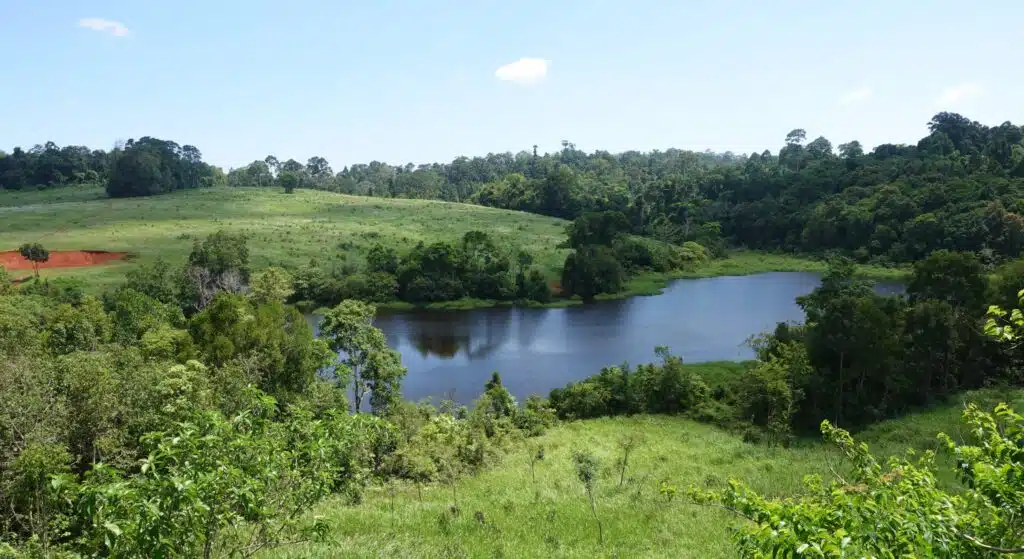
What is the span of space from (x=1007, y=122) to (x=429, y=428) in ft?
450

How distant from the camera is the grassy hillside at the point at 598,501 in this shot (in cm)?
1204

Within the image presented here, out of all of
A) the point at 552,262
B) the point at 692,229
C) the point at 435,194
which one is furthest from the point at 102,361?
the point at 435,194

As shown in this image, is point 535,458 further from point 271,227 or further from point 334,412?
point 271,227

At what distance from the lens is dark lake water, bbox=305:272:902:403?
1570 inches

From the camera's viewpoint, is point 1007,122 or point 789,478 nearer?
point 789,478

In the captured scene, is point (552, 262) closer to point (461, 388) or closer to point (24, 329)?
point (461, 388)

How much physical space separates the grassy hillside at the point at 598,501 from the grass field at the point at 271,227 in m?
38.7

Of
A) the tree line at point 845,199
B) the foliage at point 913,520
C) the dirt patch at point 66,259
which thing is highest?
the tree line at point 845,199

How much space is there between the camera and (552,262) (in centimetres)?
7462

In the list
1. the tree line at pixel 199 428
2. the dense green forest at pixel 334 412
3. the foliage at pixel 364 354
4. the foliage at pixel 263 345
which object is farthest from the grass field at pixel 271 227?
the foliage at pixel 364 354

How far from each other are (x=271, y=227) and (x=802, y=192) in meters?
84.1

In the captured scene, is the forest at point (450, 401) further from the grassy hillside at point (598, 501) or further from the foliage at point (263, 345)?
the grassy hillside at point (598, 501)

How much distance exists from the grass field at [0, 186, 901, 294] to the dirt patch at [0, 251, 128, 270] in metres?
2.00

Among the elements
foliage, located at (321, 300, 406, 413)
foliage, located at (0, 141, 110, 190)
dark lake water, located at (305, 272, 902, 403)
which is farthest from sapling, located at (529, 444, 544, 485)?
foliage, located at (0, 141, 110, 190)
